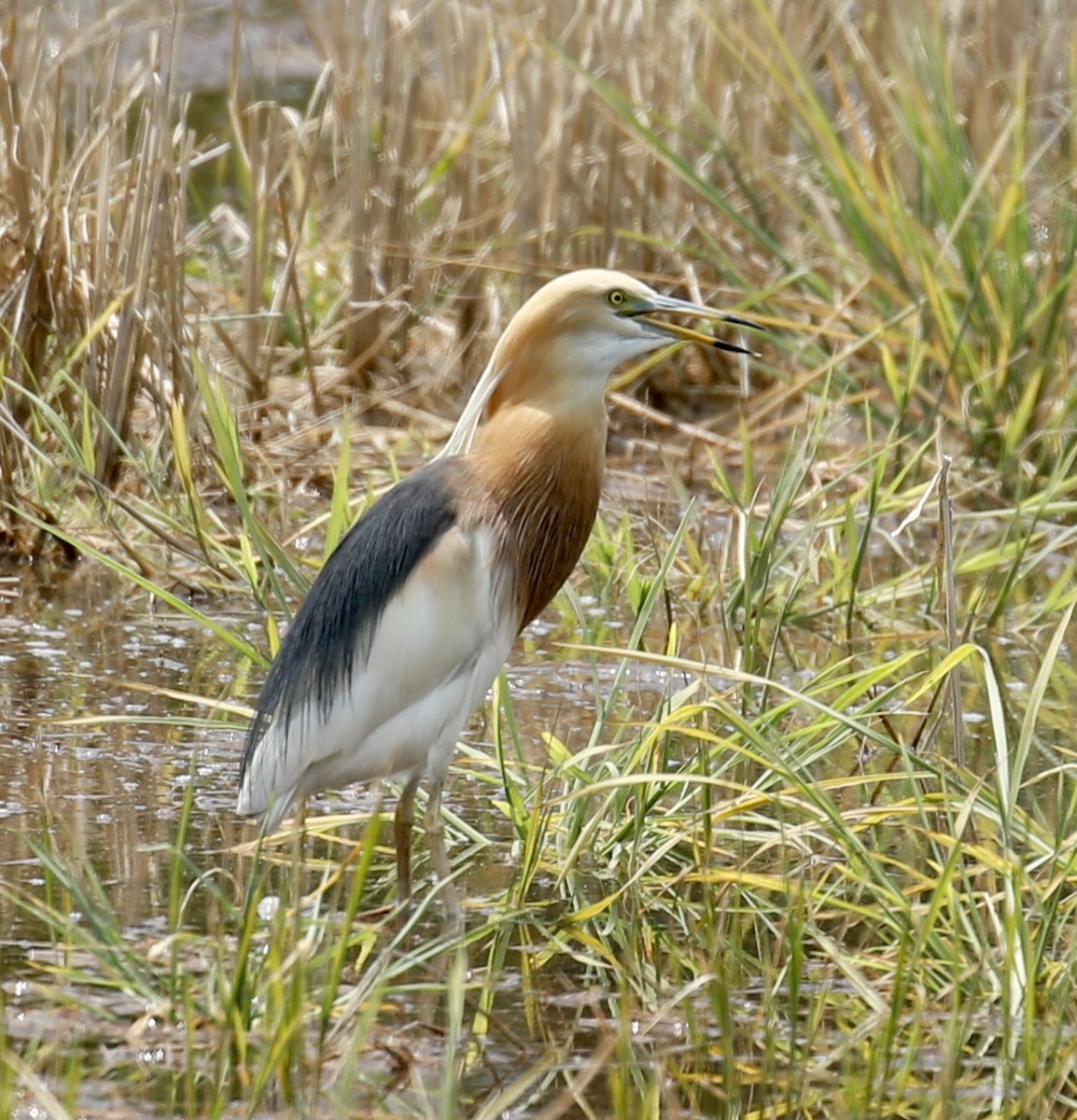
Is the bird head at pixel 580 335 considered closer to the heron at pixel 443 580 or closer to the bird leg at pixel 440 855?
the heron at pixel 443 580

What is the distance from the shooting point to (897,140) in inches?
257

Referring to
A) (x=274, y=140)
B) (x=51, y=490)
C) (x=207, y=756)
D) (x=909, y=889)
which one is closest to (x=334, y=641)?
(x=207, y=756)

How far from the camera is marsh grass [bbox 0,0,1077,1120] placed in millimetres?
2846

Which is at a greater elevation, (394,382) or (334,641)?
(334,641)

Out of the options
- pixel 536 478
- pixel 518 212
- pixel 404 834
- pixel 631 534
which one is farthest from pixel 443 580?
pixel 518 212

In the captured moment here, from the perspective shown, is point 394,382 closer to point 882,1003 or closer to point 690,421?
point 690,421

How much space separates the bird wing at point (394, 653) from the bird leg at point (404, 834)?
6 cm

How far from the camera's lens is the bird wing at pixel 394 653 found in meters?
3.57

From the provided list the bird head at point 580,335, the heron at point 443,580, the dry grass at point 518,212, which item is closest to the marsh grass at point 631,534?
→ the dry grass at point 518,212

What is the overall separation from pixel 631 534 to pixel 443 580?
5.60 feet

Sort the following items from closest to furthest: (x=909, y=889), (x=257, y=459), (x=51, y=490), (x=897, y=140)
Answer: (x=909, y=889) → (x=51, y=490) → (x=257, y=459) → (x=897, y=140)

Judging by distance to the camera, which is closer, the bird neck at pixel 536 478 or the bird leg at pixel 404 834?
the bird leg at pixel 404 834

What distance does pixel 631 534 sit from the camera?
5250mm

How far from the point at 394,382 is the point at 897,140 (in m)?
1.70
